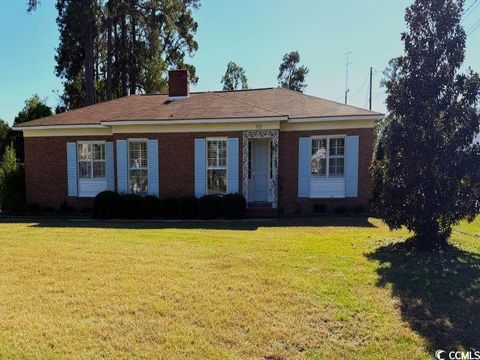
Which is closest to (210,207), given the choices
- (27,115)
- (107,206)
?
(107,206)

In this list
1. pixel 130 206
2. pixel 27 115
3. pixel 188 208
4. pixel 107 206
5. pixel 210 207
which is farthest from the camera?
pixel 27 115

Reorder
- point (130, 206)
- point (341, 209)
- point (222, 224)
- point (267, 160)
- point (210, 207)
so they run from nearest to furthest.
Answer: point (222, 224)
point (210, 207)
point (130, 206)
point (341, 209)
point (267, 160)

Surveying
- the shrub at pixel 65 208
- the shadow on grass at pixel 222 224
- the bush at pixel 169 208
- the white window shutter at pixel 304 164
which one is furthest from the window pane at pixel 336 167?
the shrub at pixel 65 208

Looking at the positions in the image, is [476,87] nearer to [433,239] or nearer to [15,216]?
[433,239]

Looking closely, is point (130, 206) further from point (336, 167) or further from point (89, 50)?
point (89, 50)

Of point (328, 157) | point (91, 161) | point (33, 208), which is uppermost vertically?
point (328, 157)

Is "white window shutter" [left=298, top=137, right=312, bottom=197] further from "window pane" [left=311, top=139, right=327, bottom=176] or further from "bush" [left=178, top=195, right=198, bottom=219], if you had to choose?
"bush" [left=178, top=195, right=198, bottom=219]

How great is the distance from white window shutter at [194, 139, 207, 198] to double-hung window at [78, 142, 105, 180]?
440 cm

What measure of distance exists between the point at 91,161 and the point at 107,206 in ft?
10.2

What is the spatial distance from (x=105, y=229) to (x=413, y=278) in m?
8.28

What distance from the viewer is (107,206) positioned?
531 inches

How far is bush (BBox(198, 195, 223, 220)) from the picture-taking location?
13.0m

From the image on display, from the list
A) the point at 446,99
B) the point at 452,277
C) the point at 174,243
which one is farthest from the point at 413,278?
the point at 174,243

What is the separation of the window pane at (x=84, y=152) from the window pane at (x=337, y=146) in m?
9.99
